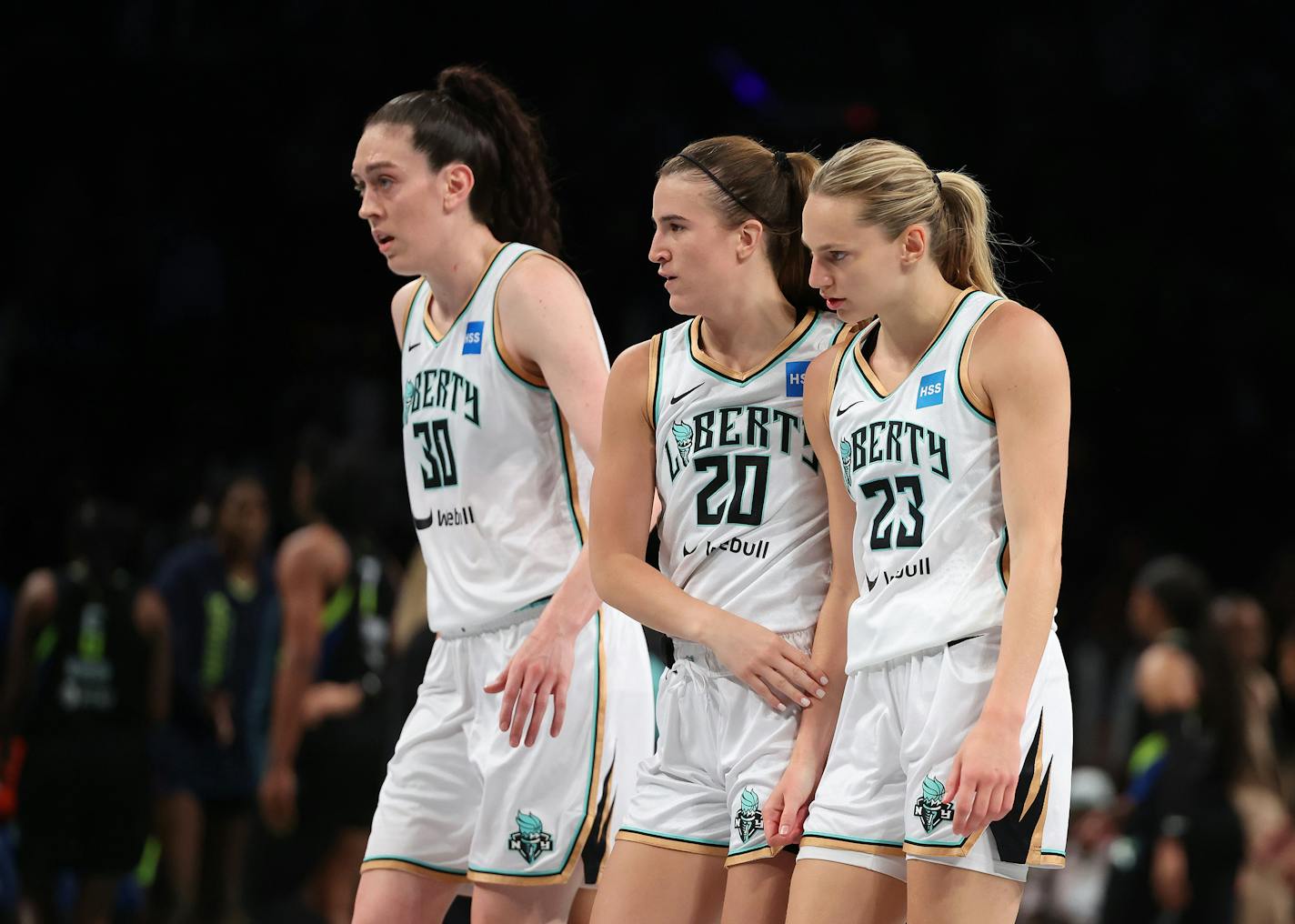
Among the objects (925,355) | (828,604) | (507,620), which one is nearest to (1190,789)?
(507,620)

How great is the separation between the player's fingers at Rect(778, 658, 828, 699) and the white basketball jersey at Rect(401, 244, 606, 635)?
2.38ft

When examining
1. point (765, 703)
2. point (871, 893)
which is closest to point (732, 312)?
point (765, 703)

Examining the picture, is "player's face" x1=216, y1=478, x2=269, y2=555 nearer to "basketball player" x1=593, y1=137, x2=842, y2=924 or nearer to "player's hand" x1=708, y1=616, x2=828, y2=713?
"basketball player" x1=593, y1=137, x2=842, y2=924

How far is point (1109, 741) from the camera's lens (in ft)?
31.7

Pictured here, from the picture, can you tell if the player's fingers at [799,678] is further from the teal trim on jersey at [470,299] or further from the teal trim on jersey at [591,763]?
the teal trim on jersey at [470,299]

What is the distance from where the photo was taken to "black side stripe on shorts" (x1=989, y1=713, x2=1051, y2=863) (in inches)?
117

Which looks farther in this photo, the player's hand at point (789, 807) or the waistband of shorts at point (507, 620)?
the waistband of shorts at point (507, 620)

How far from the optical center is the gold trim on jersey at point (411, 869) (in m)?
3.79

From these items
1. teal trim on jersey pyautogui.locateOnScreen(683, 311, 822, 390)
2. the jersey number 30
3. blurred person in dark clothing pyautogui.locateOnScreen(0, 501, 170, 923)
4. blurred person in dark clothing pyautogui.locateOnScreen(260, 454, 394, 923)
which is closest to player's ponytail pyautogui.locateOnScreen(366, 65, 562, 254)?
the jersey number 30

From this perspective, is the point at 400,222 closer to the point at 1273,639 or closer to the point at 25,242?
the point at 1273,639

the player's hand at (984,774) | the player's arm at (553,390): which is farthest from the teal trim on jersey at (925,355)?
the player's arm at (553,390)

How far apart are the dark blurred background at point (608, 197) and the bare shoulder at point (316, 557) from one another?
4228 mm

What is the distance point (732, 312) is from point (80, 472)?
8.32 meters

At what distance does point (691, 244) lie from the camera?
344 centimetres
